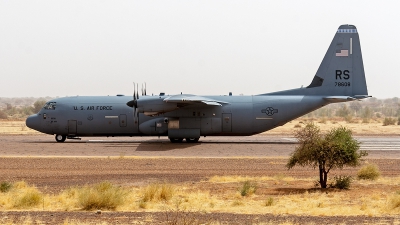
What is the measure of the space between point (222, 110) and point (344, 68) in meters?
9.56

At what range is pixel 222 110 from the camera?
43312 millimetres

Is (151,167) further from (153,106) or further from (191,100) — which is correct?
(191,100)

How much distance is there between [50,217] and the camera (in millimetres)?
15172

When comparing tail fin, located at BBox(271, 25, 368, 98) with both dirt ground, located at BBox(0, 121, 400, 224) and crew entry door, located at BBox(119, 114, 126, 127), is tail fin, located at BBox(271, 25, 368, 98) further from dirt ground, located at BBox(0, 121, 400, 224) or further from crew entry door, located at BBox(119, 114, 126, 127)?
crew entry door, located at BBox(119, 114, 126, 127)

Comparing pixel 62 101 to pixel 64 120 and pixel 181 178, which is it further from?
pixel 181 178

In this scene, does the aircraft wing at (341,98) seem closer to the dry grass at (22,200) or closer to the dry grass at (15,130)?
the dry grass at (22,200)

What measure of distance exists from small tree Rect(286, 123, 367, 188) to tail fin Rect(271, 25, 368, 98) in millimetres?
21300

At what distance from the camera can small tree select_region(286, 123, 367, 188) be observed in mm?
22188

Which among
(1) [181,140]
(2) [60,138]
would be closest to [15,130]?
(2) [60,138]

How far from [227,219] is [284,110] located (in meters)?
28.7

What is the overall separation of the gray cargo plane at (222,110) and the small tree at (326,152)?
19553 mm

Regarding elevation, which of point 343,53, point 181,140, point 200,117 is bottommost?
point 181,140

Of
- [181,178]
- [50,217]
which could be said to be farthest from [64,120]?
[50,217]

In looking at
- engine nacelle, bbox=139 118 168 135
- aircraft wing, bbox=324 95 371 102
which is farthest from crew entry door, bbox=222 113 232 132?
aircraft wing, bbox=324 95 371 102
